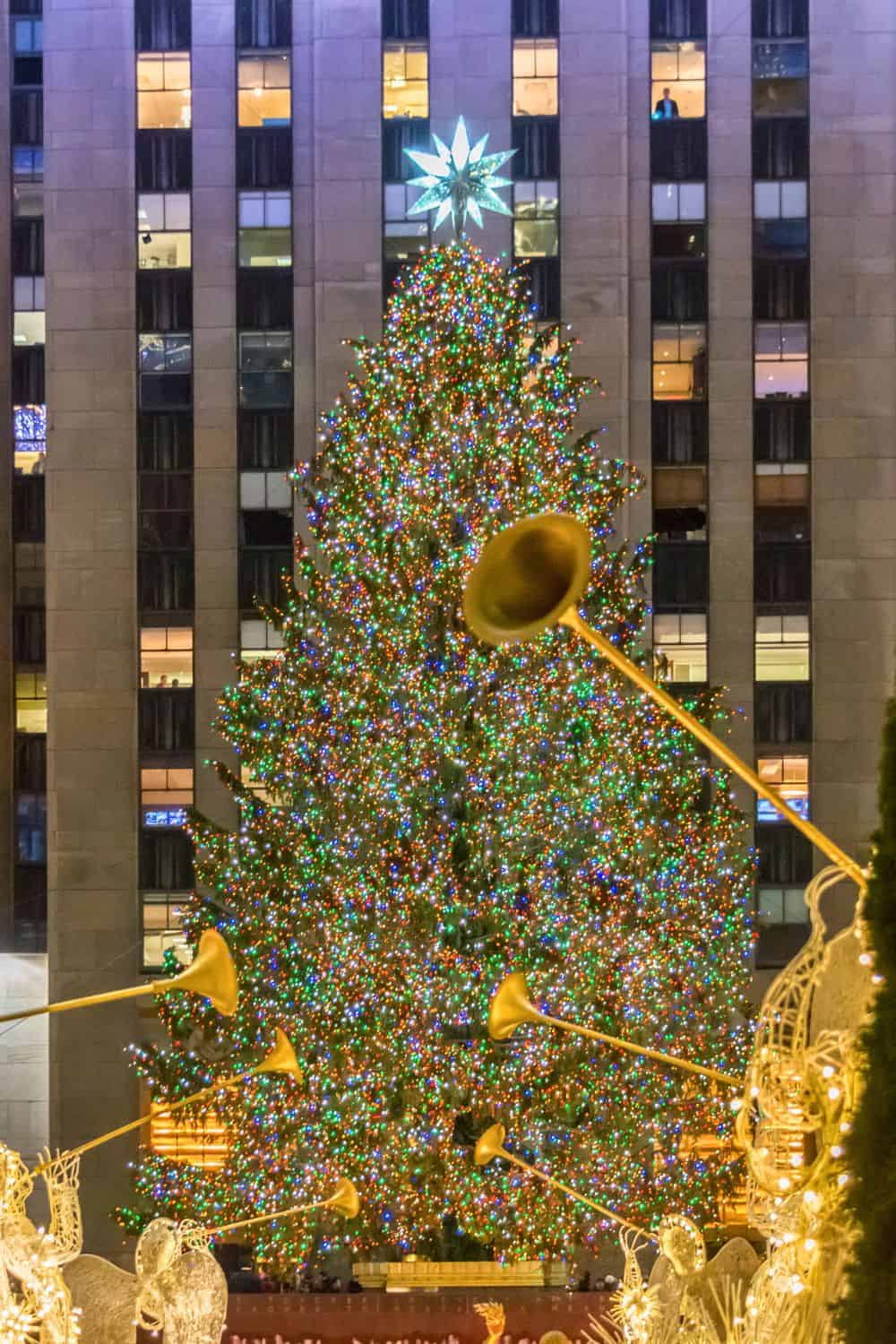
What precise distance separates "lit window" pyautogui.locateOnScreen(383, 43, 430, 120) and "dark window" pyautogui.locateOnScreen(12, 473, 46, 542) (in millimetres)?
9661

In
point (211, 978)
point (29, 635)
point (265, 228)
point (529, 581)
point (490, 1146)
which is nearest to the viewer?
point (529, 581)

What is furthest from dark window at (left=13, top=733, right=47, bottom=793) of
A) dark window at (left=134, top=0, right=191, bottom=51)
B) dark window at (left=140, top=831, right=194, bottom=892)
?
dark window at (left=134, top=0, right=191, bottom=51)

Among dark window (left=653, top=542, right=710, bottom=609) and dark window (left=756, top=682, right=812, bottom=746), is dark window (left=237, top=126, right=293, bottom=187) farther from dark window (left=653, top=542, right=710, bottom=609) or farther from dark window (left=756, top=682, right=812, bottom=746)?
dark window (left=756, top=682, right=812, bottom=746)

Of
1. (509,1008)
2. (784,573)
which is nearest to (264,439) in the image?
(784,573)

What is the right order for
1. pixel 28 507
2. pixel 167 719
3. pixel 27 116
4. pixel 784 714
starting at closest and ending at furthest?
pixel 784 714 < pixel 167 719 < pixel 28 507 < pixel 27 116

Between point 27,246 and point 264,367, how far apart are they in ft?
19.2

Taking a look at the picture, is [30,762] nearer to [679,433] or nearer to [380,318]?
[380,318]

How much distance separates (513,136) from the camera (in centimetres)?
3391

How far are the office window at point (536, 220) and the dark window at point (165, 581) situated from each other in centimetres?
814

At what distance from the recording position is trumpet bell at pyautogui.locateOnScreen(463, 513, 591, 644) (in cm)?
700

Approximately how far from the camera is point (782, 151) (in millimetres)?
33719

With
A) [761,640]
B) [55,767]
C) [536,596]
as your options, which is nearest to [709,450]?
[761,640]

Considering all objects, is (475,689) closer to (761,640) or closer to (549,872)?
(549,872)

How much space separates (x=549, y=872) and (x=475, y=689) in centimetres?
231
